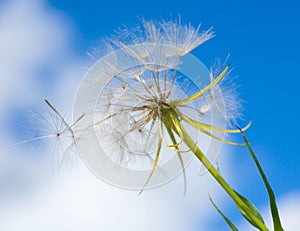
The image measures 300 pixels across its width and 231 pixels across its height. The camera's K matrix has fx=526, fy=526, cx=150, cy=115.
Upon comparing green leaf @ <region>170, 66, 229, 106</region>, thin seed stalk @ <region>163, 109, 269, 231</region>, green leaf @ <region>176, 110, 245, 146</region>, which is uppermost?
green leaf @ <region>170, 66, 229, 106</region>

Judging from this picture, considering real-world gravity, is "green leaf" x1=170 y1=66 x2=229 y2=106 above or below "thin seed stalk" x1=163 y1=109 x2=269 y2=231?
above

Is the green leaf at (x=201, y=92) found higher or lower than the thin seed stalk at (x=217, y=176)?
higher

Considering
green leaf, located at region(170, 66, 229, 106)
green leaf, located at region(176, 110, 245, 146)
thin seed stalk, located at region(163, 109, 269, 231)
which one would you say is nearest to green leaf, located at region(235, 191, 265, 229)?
thin seed stalk, located at region(163, 109, 269, 231)

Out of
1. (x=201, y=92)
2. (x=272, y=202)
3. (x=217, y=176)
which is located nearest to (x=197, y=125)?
(x=201, y=92)

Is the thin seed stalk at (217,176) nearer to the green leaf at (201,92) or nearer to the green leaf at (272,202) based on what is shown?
the green leaf at (272,202)

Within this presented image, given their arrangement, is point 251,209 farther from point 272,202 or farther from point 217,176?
point 217,176

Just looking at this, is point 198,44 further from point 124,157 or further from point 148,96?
point 124,157

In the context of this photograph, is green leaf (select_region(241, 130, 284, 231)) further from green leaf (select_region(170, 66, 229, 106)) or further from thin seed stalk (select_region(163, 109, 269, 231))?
green leaf (select_region(170, 66, 229, 106))

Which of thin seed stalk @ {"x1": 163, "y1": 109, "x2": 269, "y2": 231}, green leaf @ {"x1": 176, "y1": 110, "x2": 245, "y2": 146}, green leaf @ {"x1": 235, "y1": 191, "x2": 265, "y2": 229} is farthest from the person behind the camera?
green leaf @ {"x1": 176, "y1": 110, "x2": 245, "y2": 146}

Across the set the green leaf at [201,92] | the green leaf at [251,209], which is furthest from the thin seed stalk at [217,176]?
the green leaf at [201,92]

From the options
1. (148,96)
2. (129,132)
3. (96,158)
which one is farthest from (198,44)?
(96,158)

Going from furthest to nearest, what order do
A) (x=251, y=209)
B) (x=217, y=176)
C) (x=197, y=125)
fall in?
1. (x=197, y=125)
2. (x=251, y=209)
3. (x=217, y=176)
